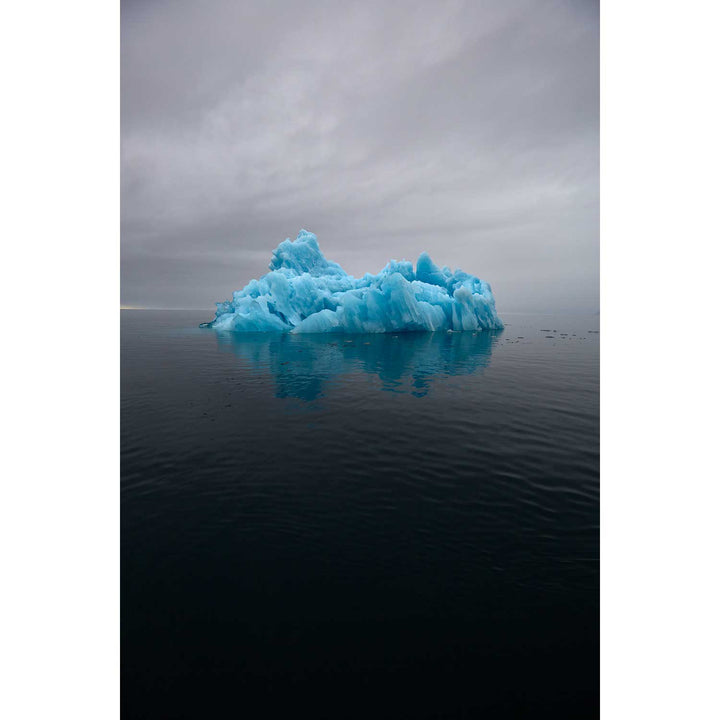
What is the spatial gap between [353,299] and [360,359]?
15.7 meters

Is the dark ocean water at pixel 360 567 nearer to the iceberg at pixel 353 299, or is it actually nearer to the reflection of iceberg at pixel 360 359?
the reflection of iceberg at pixel 360 359

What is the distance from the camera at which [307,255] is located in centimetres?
4769

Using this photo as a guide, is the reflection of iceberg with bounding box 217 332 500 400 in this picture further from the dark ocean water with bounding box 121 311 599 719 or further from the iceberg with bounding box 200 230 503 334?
the dark ocean water with bounding box 121 311 599 719

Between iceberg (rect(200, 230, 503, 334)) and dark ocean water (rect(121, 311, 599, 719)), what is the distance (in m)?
29.4

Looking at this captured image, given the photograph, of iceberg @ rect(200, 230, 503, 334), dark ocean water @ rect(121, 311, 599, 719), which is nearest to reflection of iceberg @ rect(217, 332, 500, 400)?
iceberg @ rect(200, 230, 503, 334)

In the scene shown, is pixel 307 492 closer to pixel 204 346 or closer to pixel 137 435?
pixel 137 435

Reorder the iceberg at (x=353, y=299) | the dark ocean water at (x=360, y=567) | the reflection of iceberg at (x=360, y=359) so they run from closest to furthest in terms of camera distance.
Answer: the dark ocean water at (x=360, y=567)
the reflection of iceberg at (x=360, y=359)
the iceberg at (x=353, y=299)

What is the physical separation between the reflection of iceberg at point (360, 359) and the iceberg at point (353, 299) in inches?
142

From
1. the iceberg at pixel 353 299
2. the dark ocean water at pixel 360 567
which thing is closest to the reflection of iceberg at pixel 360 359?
the iceberg at pixel 353 299

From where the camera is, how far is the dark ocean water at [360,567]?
11.9 feet

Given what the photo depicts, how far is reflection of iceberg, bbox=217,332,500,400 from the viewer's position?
18422 millimetres

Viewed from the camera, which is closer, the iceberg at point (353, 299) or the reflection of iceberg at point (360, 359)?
the reflection of iceberg at point (360, 359)

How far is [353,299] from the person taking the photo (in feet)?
132

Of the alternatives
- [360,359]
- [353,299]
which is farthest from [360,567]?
[353,299]
